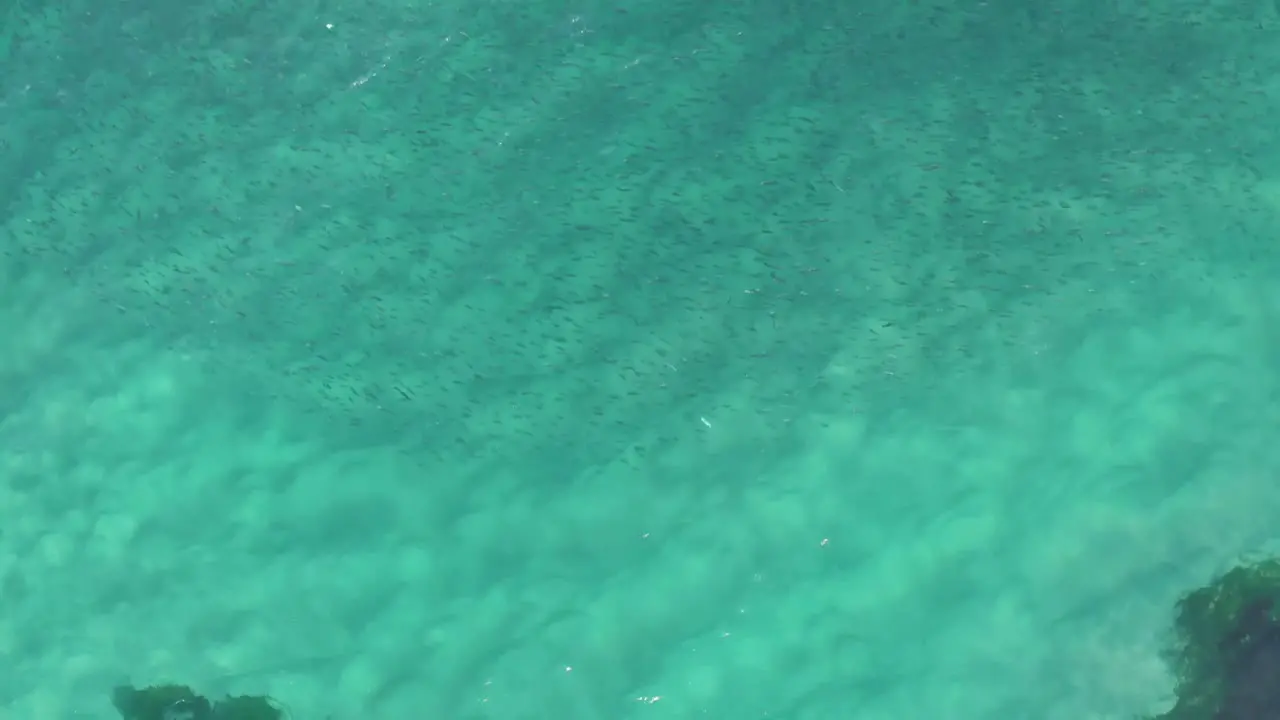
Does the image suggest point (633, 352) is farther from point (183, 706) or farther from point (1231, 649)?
point (1231, 649)

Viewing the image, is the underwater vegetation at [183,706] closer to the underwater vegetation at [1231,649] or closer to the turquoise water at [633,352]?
the turquoise water at [633,352]

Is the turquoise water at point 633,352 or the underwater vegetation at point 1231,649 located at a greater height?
the turquoise water at point 633,352

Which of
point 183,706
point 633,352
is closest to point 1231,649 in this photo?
point 633,352

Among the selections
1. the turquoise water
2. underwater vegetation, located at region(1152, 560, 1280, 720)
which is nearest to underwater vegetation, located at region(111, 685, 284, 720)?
the turquoise water

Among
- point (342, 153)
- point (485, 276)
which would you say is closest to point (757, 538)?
point (485, 276)

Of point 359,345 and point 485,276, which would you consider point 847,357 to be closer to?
point 485,276

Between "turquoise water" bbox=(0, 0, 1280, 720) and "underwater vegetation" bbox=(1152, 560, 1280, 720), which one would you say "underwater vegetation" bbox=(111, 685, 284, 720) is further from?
"underwater vegetation" bbox=(1152, 560, 1280, 720)

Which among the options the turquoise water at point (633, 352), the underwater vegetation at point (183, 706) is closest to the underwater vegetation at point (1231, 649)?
the turquoise water at point (633, 352)
